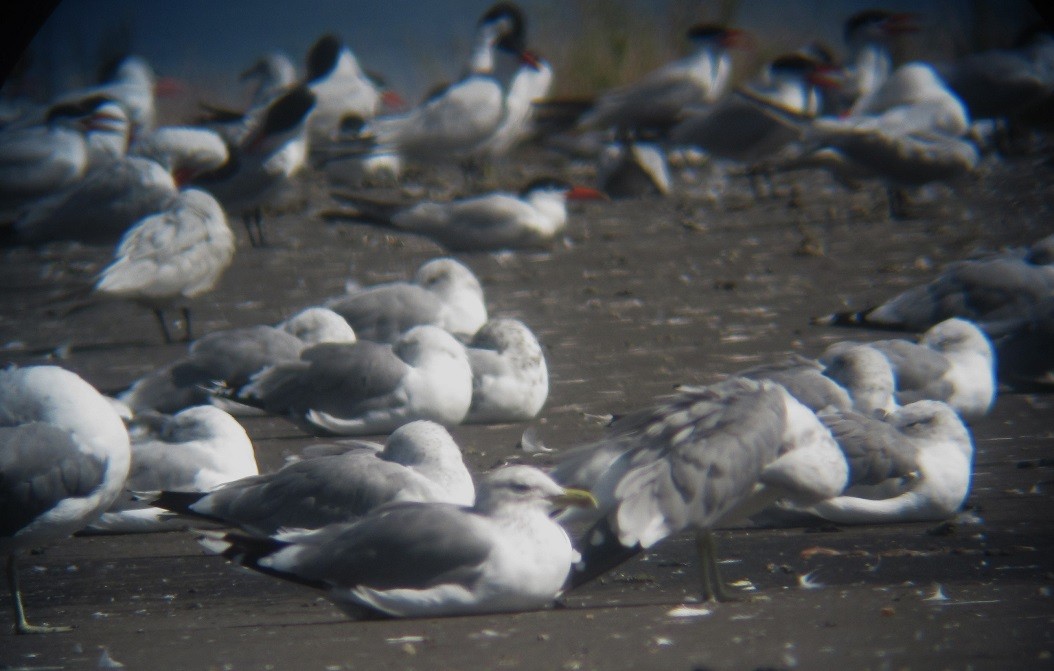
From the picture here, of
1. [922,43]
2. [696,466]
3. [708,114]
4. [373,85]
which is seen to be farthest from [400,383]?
[922,43]

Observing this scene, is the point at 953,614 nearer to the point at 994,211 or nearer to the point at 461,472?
the point at 461,472

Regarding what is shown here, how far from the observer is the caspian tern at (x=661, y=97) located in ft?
55.3

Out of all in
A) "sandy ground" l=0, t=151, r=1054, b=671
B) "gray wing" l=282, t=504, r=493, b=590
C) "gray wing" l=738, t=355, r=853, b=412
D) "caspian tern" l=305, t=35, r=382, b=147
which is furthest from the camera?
"caspian tern" l=305, t=35, r=382, b=147

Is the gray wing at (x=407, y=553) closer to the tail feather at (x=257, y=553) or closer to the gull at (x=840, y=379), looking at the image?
the tail feather at (x=257, y=553)

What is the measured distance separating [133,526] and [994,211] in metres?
9.32

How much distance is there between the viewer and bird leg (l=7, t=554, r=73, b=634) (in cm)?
410

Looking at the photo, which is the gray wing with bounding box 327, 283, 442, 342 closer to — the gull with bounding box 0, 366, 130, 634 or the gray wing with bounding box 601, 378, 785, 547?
the gull with bounding box 0, 366, 130, 634

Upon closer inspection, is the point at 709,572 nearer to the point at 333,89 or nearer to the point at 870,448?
the point at 870,448

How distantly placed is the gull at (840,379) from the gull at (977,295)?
198 cm

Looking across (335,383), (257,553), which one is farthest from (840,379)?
(257,553)

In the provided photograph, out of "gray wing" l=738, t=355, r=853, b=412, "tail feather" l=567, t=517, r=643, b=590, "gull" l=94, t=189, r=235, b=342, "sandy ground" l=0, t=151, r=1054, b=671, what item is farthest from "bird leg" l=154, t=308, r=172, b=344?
"tail feather" l=567, t=517, r=643, b=590

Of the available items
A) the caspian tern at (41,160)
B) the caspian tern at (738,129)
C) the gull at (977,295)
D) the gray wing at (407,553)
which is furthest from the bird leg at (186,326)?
the caspian tern at (738,129)

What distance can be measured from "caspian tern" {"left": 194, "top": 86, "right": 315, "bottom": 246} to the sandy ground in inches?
15.8

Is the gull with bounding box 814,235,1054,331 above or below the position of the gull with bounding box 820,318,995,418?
above
